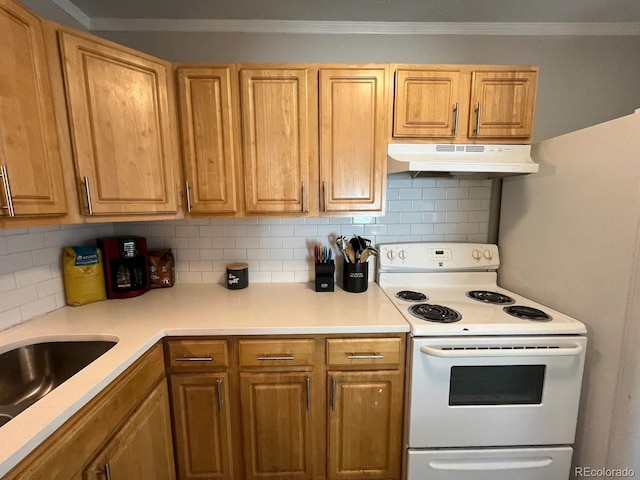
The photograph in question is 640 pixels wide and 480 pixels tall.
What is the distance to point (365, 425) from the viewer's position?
1.34 meters

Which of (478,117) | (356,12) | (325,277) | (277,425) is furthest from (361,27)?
(277,425)

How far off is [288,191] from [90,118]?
0.93 metres

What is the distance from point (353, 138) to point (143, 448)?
5.56 ft

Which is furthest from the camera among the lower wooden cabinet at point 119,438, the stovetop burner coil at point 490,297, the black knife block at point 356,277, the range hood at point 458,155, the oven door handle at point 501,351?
the black knife block at point 356,277

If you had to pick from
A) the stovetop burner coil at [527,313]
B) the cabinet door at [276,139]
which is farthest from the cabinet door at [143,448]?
the stovetop burner coil at [527,313]

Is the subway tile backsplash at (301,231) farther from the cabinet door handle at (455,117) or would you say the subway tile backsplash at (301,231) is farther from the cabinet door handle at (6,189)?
the cabinet door handle at (6,189)

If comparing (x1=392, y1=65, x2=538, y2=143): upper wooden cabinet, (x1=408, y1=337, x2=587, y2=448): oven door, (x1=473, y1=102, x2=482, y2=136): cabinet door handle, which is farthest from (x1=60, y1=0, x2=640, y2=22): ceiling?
(x1=408, y1=337, x2=587, y2=448): oven door

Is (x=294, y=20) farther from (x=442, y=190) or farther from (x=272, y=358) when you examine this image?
(x=272, y=358)

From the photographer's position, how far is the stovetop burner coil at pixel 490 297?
154 centimetres

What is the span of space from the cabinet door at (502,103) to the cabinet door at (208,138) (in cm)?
130

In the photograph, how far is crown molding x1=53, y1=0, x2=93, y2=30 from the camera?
1.45 metres

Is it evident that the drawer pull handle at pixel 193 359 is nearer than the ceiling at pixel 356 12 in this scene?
Yes

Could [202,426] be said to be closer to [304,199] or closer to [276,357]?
[276,357]

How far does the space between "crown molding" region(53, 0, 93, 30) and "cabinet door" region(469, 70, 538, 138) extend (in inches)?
86.8
